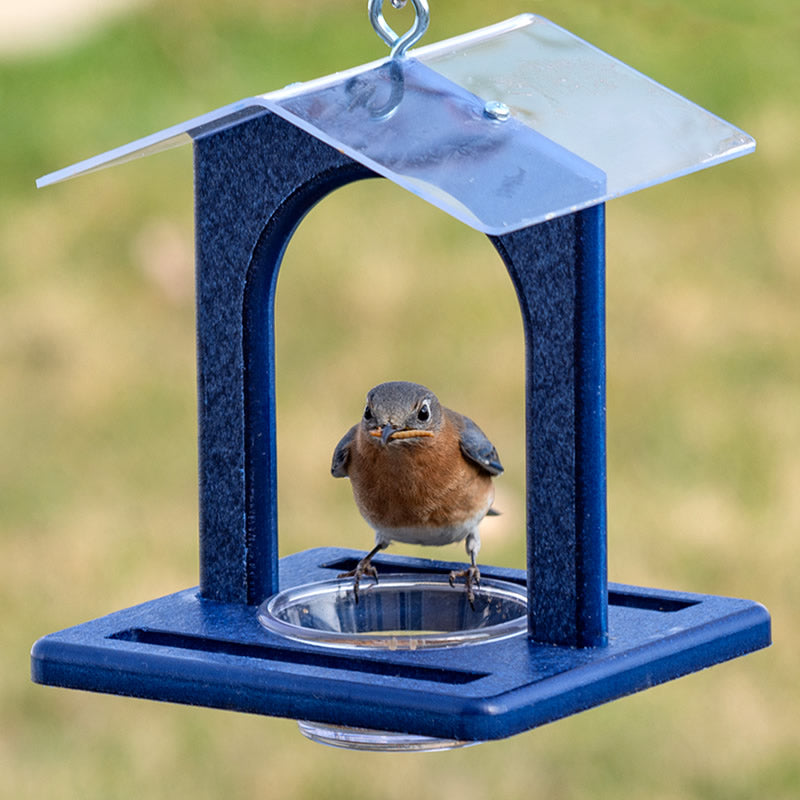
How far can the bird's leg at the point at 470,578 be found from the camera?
11.2 ft

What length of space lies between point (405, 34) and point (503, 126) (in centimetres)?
26

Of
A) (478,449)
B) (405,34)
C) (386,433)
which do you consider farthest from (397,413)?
(405,34)

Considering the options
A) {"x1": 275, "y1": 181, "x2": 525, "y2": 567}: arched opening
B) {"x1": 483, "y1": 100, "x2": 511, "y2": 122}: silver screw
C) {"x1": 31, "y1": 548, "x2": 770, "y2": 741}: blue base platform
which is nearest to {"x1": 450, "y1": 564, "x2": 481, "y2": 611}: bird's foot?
{"x1": 31, "y1": 548, "x2": 770, "y2": 741}: blue base platform

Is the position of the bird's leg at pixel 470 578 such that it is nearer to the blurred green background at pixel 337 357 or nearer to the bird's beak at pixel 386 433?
the bird's beak at pixel 386 433

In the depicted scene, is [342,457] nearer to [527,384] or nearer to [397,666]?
[527,384]

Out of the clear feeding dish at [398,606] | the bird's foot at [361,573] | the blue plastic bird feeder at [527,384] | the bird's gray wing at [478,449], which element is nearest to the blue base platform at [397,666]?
the blue plastic bird feeder at [527,384]

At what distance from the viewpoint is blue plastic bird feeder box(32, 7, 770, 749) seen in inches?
110

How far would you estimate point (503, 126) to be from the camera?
115 inches

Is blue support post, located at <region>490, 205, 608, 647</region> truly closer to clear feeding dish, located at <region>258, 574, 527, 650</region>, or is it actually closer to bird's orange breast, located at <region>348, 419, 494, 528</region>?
clear feeding dish, located at <region>258, 574, 527, 650</region>

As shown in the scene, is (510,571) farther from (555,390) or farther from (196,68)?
(196,68)

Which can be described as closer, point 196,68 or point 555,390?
point 555,390

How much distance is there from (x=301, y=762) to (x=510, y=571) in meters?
2.21

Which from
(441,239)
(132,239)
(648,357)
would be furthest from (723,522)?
(132,239)

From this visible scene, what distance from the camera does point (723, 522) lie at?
6.55 m
